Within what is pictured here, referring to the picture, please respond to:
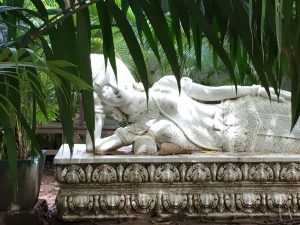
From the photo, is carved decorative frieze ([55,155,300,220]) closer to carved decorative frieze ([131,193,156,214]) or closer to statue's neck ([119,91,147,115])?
carved decorative frieze ([131,193,156,214])

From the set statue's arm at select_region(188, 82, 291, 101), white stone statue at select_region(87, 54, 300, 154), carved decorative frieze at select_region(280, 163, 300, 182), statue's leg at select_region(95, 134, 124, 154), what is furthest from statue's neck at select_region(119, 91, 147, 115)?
carved decorative frieze at select_region(280, 163, 300, 182)

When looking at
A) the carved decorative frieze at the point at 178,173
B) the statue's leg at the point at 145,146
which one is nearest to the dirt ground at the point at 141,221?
the carved decorative frieze at the point at 178,173

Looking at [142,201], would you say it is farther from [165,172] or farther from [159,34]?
[159,34]

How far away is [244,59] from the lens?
38.6 inches

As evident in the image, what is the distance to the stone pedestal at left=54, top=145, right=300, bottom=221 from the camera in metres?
2.00

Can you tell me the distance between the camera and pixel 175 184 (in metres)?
2.06

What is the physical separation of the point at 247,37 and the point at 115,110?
1.68 metres

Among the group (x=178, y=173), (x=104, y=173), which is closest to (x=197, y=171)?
(x=178, y=173)

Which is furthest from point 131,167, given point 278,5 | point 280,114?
point 278,5

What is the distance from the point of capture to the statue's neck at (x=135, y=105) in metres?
2.23

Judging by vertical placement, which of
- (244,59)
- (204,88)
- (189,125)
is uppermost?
(244,59)

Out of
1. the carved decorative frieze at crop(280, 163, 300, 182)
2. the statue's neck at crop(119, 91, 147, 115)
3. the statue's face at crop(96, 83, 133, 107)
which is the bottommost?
the carved decorative frieze at crop(280, 163, 300, 182)

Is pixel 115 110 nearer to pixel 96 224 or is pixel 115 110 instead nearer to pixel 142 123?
pixel 142 123

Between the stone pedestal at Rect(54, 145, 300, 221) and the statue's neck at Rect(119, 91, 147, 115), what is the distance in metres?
0.29
